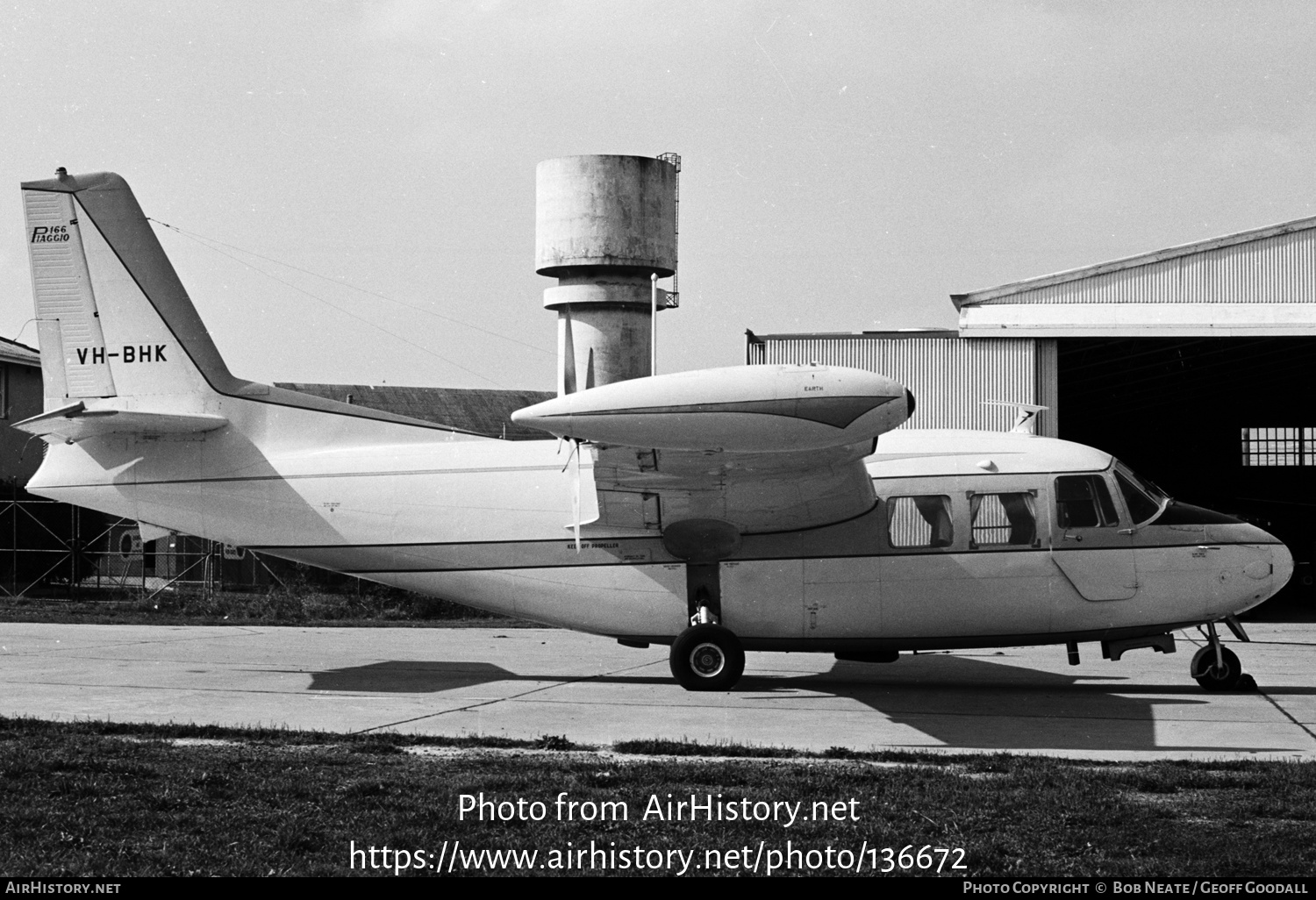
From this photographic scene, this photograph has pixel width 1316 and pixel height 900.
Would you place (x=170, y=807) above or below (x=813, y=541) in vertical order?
below

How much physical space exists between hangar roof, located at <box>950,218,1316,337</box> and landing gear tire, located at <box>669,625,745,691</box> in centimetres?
1562

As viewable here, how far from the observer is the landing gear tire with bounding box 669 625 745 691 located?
44.7ft

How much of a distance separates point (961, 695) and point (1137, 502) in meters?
2.94

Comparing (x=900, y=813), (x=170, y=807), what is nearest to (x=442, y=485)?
(x=170, y=807)

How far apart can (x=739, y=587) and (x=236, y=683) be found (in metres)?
5.90

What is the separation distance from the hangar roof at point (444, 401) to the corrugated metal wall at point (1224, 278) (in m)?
39.8

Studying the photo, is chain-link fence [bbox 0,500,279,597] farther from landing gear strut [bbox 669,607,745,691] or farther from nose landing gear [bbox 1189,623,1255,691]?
nose landing gear [bbox 1189,623,1255,691]

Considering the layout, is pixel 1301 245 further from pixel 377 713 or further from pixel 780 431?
pixel 377 713

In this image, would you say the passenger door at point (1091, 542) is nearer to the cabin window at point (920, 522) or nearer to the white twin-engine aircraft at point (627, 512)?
the white twin-engine aircraft at point (627, 512)

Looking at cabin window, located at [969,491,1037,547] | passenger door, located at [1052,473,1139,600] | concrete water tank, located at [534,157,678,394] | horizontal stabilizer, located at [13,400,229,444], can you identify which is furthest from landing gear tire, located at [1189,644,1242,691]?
concrete water tank, located at [534,157,678,394]

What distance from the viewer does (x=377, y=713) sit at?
1218 centimetres

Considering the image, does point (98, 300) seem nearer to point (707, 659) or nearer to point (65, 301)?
point (65, 301)

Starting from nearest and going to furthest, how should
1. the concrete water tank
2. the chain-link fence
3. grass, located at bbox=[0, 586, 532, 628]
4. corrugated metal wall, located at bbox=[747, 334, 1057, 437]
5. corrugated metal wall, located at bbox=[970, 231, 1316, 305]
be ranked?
grass, located at bbox=[0, 586, 532, 628]
corrugated metal wall, located at bbox=[970, 231, 1316, 305]
corrugated metal wall, located at bbox=[747, 334, 1057, 437]
the chain-link fence
the concrete water tank

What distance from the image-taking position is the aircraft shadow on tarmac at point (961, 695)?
11125mm
